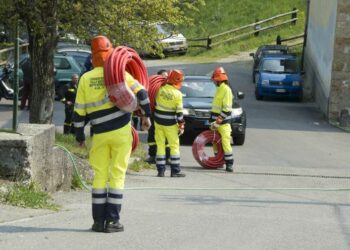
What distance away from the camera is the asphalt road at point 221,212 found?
714 cm

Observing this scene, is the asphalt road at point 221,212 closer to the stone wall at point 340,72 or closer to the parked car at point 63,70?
the stone wall at point 340,72

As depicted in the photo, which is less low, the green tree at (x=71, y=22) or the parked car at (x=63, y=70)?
the green tree at (x=71, y=22)

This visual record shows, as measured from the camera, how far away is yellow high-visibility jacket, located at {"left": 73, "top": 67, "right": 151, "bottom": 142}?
741cm

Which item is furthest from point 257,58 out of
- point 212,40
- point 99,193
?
point 99,193

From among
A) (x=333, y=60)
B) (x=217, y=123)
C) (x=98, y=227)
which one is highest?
(x=333, y=60)

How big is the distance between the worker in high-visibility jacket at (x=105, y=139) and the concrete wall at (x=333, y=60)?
1993cm

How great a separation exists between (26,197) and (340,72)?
1988cm

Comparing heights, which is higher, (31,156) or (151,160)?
(31,156)

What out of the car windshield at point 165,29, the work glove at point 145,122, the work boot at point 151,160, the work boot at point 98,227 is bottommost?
the work boot at point 151,160

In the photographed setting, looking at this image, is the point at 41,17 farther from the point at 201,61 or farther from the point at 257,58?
the point at 201,61

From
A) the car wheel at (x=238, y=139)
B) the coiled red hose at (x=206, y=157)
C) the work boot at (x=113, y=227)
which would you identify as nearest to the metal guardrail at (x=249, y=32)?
the car wheel at (x=238, y=139)

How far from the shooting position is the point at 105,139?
24.2ft

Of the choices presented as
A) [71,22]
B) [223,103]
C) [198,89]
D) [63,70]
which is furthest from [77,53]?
[223,103]

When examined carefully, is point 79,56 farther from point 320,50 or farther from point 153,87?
point 153,87
